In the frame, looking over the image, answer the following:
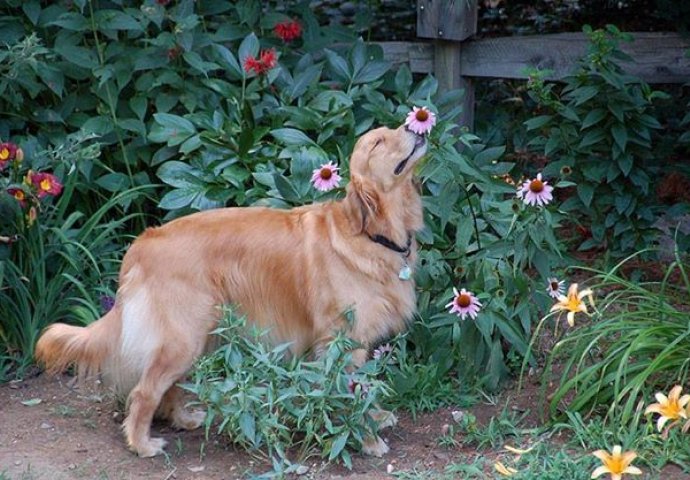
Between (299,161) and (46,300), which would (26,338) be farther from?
(299,161)

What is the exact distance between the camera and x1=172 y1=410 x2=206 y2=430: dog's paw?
5.27 metres

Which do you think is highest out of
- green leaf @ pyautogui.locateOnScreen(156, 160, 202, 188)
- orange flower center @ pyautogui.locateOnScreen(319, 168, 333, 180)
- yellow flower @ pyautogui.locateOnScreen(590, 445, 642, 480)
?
orange flower center @ pyautogui.locateOnScreen(319, 168, 333, 180)

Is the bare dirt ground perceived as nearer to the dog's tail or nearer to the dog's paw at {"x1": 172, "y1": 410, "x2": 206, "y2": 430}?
the dog's paw at {"x1": 172, "y1": 410, "x2": 206, "y2": 430}

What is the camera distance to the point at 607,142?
639 cm

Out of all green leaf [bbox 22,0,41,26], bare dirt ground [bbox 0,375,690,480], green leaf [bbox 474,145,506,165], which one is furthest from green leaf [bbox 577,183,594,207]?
green leaf [bbox 22,0,41,26]

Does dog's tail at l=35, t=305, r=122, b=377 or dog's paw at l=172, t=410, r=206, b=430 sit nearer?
dog's tail at l=35, t=305, r=122, b=377

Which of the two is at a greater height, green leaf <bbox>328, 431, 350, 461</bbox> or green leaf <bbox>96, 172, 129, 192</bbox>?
green leaf <bbox>96, 172, 129, 192</bbox>

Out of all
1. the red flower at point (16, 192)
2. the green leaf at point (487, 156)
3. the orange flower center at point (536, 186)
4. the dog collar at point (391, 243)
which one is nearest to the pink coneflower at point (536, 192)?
the orange flower center at point (536, 186)

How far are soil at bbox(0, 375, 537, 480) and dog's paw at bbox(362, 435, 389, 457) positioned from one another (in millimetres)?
31

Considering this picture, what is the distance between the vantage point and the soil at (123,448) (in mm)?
4711

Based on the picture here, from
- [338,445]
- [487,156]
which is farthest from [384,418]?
[487,156]

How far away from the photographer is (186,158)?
6473 mm

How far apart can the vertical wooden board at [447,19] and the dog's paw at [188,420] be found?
3082mm

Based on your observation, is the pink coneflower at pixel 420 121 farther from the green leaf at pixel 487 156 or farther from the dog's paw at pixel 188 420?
the dog's paw at pixel 188 420
